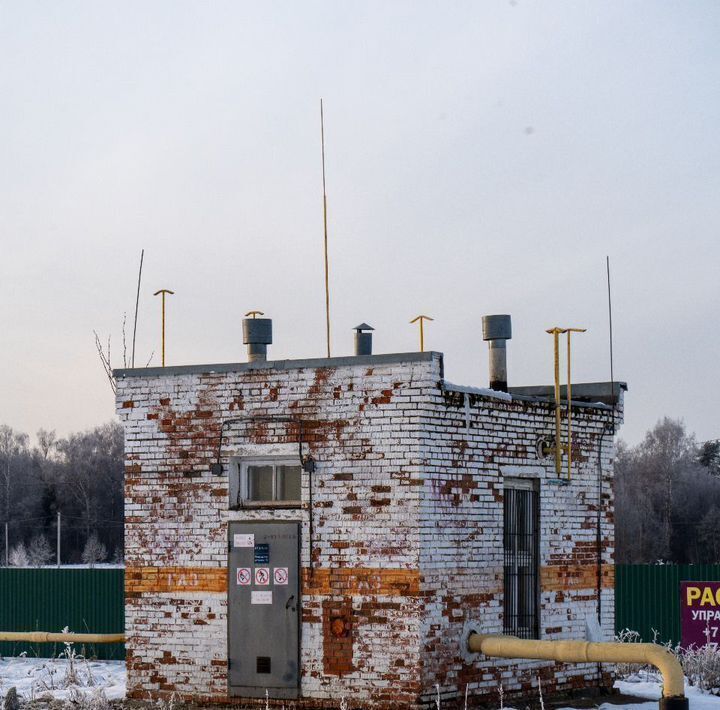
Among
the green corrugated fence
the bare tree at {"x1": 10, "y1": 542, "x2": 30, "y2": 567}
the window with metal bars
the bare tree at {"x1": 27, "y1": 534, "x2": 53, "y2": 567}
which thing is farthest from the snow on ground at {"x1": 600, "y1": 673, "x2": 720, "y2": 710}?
the bare tree at {"x1": 27, "y1": 534, "x2": 53, "y2": 567}

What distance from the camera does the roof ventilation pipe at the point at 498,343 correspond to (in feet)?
49.2

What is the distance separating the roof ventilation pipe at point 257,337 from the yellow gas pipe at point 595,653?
13.0 feet

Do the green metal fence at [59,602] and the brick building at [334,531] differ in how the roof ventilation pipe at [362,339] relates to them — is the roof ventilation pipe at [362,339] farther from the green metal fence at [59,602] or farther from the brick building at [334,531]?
the green metal fence at [59,602]

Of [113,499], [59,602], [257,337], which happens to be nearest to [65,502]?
[113,499]

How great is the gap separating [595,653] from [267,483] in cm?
372

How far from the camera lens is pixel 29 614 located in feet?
80.0

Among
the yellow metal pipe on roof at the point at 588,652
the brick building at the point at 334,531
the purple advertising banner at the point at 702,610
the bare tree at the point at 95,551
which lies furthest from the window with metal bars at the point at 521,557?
the bare tree at the point at 95,551

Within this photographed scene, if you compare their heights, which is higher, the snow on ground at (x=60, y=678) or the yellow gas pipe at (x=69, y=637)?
the yellow gas pipe at (x=69, y=637)

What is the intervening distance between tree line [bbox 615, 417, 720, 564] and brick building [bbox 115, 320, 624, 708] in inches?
2146

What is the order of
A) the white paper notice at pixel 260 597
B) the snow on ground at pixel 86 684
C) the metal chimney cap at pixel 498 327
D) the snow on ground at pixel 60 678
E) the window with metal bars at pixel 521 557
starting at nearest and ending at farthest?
the white paper notice at pixel 260 597, the window with metal bars at pixel 521 557, the snow on ground at pixel 86 684, the metal chimney cap at pixel 498 327, the snow on ground at pixel 60 678

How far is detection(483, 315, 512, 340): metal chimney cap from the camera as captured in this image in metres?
15.1

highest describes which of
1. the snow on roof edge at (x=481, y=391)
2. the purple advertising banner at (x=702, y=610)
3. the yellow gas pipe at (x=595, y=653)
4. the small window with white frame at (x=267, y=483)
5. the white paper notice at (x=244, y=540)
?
the snow on roof edge at (x=481, y=391)

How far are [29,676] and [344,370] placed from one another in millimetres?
8571

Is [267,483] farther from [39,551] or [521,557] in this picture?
[39,551]
